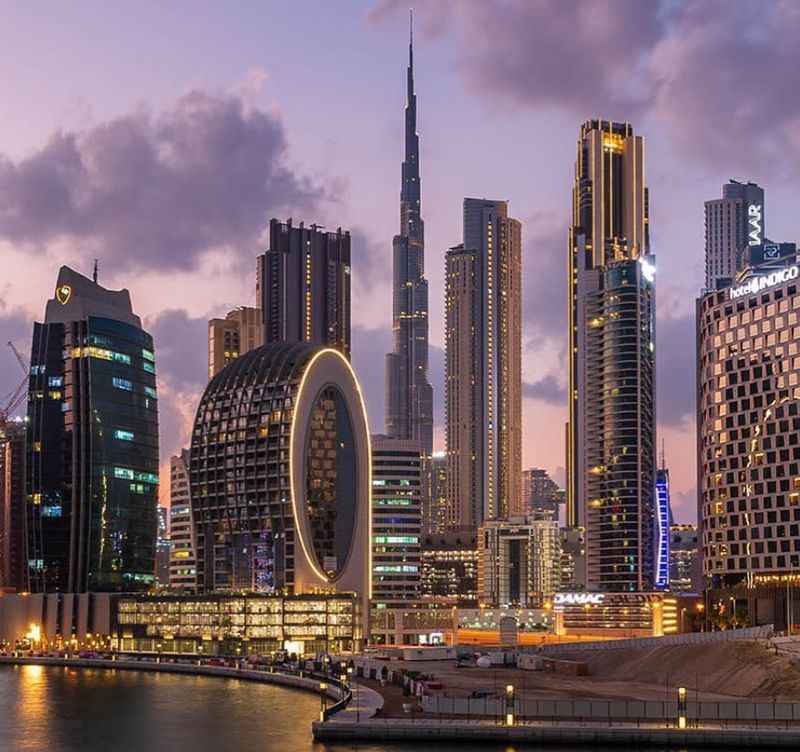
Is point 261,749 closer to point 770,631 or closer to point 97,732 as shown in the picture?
point 97,732

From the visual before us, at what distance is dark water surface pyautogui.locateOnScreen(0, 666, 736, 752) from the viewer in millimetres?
139000

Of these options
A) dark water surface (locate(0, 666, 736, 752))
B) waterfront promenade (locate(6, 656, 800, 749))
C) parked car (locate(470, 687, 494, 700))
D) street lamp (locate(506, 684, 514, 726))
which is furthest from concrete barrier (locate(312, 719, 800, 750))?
parked car (locate(470, 687, 494, 700))

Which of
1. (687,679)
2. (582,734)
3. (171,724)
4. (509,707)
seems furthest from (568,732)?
(687,679)

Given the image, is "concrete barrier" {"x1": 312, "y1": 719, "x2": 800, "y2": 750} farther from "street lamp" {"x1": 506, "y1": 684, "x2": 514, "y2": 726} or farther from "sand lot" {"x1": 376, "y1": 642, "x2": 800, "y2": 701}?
"sand lot" {"x1": 376, "y1": 642, "x2": 800, "y2": 701}

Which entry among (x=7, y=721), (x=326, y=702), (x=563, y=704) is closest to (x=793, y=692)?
(x=563, y=704)

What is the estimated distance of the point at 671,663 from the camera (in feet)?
617

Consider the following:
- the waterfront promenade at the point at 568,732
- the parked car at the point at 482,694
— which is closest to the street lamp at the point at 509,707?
the waterfront promenade at the point at 568,732

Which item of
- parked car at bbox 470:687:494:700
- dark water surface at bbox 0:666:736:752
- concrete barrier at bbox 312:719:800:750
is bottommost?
dark water surface at bbox 0:666:736:752

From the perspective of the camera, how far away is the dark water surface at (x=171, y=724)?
13900 cm

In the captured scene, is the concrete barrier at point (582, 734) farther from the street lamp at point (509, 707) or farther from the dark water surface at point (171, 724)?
the dark water surface at point (171, 724)

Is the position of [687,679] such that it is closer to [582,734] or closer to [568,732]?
[582,734]

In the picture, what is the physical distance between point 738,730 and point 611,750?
36.1 feet

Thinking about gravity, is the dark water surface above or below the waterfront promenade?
below

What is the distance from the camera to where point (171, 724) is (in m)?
162
